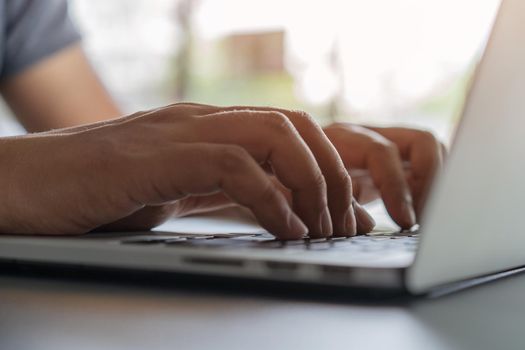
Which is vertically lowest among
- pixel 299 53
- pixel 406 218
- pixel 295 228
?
pixel 299 53

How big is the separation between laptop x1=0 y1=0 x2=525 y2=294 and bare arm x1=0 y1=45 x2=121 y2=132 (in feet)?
3.26

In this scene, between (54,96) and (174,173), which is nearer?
(174,173)

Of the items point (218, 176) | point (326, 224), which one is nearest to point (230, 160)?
point (218, 176)

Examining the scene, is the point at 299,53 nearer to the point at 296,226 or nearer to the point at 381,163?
the point at 381,163

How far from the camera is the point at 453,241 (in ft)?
1.17

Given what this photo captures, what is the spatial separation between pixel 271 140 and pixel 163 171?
9cm

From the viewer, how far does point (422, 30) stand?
362 centimetres

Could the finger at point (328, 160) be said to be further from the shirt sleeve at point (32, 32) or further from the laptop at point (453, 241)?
the shirt sleeve at point (32, 32)

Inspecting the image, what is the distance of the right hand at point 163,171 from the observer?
0.51 m

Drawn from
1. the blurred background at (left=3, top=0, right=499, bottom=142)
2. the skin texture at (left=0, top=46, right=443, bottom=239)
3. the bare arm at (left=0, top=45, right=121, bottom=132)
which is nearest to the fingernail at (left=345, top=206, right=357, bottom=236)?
the skin texture at (left=0, top=46, right=443, bottom=239)

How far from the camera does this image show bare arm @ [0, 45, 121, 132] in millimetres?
1391

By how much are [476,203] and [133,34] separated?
399 centimetres

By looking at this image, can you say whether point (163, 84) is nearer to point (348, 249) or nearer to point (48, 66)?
point (48, 66)

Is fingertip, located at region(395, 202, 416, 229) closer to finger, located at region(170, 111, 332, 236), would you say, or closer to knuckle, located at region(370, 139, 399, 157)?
knuckle, located at region(370, 139, 399, 157)
